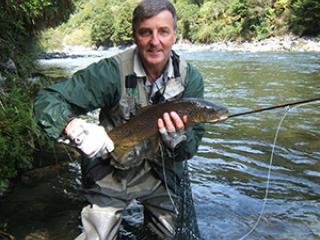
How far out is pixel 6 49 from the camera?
5.06m

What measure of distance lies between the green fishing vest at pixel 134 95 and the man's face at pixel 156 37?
5.6 inches

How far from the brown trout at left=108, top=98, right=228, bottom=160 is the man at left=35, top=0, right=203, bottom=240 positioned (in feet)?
0.17

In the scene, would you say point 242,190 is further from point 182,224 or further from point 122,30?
point 122,30

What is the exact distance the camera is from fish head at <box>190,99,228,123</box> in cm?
274

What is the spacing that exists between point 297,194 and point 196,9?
66.9m

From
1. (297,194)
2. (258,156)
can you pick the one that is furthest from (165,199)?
(258,156)

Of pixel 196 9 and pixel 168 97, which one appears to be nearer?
pixel 168 97

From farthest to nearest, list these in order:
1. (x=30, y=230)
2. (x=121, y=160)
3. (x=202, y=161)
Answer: (x=202, y=161)
(x=30, y=230)
(x=121, y=160)

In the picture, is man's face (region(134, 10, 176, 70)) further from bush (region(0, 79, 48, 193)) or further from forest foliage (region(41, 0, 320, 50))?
forest foliage (region(41, 0, 320, 50))

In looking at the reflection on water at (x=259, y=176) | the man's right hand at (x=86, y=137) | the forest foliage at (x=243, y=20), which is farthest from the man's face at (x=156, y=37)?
the forest foliage at (x=243, y=20)

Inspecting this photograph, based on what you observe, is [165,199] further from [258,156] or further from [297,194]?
[258,156]

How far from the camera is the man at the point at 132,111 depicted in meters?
2.75

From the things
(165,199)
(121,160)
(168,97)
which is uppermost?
(168,97)

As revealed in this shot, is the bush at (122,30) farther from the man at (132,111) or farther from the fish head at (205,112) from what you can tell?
the fish head at (205,112)
